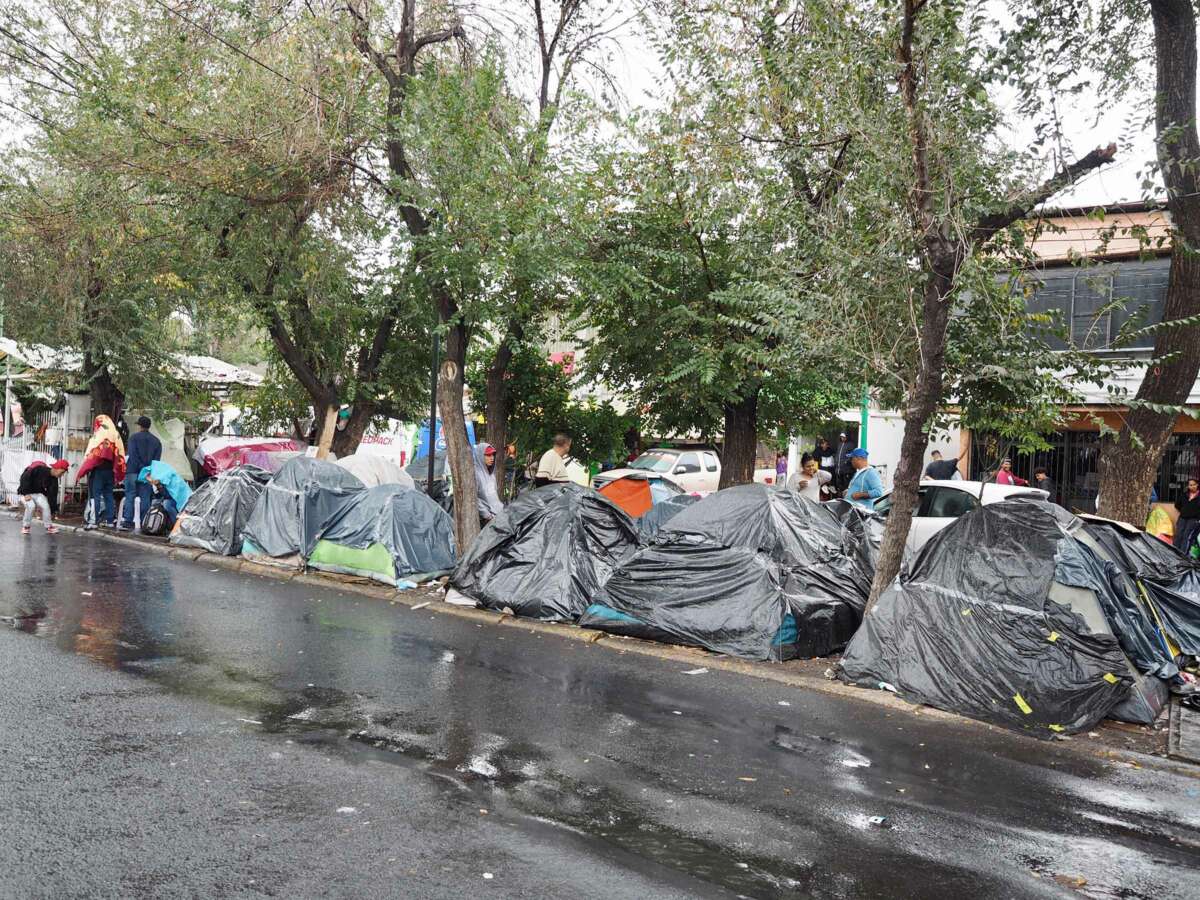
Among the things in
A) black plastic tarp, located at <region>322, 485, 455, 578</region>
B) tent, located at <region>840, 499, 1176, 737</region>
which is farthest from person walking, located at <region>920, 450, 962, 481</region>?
black plastic tarp, located at <region>322, 485, 455, 578</region>

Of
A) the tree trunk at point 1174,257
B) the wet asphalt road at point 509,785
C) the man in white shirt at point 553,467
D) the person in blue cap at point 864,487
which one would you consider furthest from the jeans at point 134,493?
the tree trunk at point 1174,257

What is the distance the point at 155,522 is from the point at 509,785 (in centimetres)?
1173

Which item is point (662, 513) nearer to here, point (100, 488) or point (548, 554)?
point (548, 554)

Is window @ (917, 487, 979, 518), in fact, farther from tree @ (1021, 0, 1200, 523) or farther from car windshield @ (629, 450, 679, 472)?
car windshield @ (629, 450, 679, 472)

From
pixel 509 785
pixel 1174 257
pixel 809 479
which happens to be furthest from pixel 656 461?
pixel 509 785

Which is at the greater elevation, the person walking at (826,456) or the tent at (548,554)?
the person walking at (826,456)

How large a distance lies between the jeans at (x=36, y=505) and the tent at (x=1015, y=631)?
12.7 metres

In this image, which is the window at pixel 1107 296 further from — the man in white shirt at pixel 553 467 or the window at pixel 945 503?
the man in white shirt at pixel 553 467

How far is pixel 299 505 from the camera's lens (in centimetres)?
1225

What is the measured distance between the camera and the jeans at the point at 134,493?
50.1 feet

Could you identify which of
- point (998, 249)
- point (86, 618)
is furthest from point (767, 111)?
point (86, 618)

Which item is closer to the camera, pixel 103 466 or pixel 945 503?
pixel 945 503

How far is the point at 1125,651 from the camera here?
744 cm

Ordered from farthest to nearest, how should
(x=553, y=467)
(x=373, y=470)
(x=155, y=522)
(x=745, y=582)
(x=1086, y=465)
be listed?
(x=1086, y=465), (x=155, y=522), (x=373, y=470), (x=553, y=467), (x=745, y=582)
